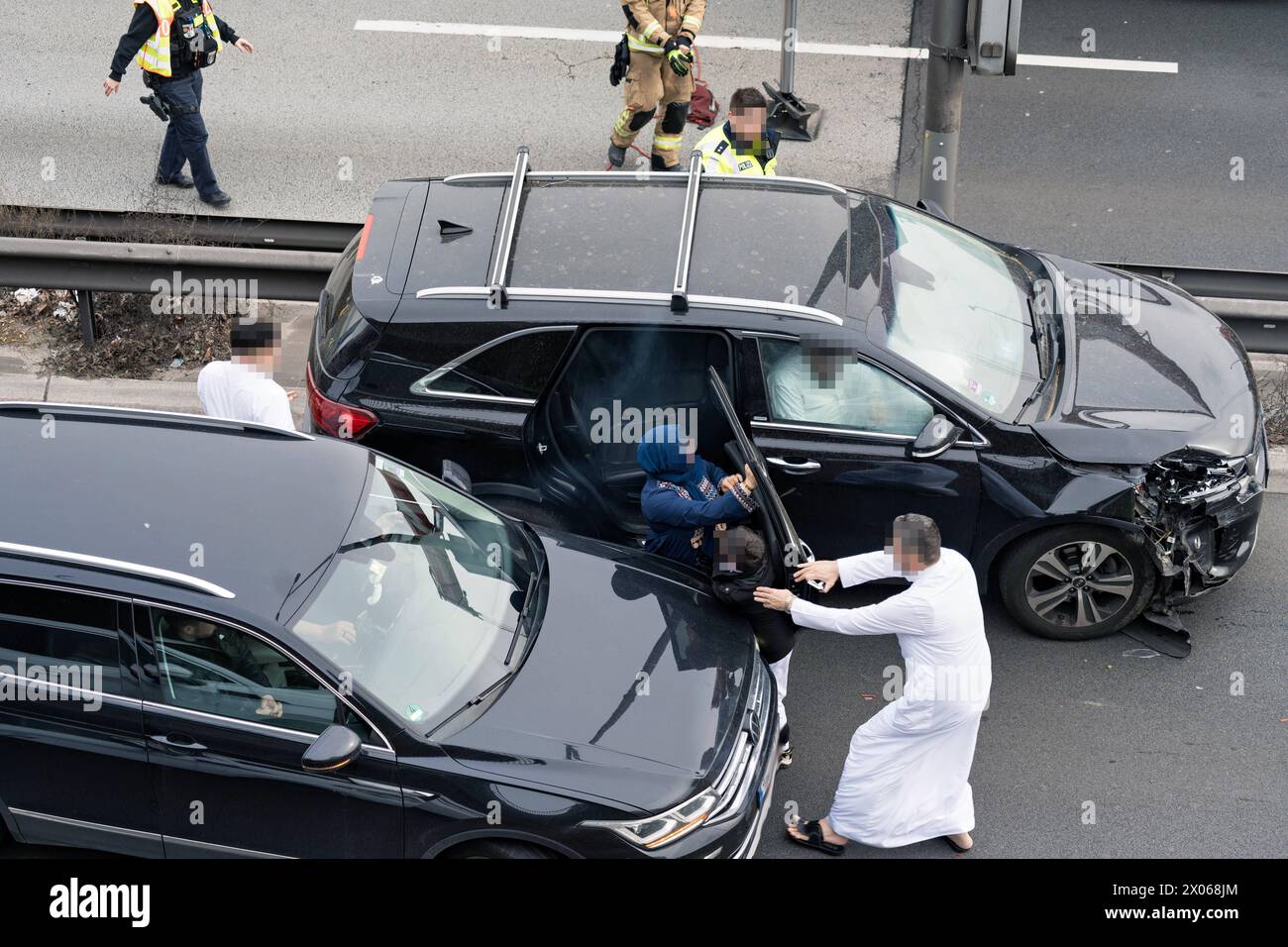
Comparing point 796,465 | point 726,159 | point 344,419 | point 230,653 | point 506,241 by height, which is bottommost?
point 230,653

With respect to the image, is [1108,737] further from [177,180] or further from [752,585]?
[177,180]

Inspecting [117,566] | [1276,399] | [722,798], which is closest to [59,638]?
[117,566]

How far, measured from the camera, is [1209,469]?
6488 mm

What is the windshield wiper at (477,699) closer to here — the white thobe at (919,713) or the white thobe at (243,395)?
the white thobe at (919,713)

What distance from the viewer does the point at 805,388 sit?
6516 millimetres

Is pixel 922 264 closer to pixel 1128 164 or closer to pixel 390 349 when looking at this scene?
pixel 390 349

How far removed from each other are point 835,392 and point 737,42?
6.57m

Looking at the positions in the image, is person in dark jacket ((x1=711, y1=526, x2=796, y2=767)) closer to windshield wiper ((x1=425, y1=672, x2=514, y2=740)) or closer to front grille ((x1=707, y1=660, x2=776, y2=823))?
front grille ((x1=707, y1=660, x2=776, y2=823))

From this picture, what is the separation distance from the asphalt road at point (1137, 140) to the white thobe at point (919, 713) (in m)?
5.13

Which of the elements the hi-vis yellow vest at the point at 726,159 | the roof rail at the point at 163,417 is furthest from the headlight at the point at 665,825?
the hi-vis yellow vest at the point at 726,159

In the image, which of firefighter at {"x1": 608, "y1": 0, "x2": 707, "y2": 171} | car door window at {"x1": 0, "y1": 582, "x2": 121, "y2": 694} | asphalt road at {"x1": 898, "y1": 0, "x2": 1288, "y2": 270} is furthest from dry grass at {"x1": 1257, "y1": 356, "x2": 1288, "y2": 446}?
car door window at {"x1": 0, "y1": 582, "x2": 121, "y2": 694}

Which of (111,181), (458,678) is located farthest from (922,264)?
(111,181)

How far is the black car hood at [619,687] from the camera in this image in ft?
16.3

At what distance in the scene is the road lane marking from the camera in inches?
462
